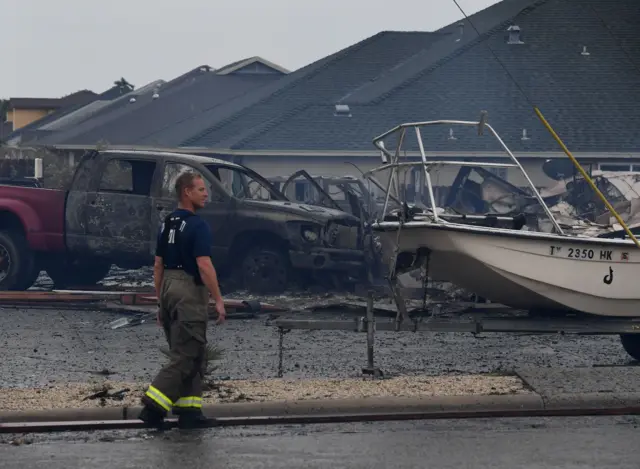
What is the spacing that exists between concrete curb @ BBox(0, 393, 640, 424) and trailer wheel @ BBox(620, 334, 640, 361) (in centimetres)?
264

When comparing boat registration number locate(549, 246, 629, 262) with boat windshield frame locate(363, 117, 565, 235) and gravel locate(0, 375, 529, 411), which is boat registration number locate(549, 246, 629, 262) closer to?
boat windshield frame locate(363, 117, 565, 235)

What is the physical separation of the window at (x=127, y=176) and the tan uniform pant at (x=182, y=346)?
9453mm

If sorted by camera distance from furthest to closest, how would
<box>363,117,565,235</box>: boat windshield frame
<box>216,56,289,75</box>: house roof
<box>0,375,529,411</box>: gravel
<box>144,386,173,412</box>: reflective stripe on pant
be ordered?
<box>216,56,289,75</box>: house roof, <box>363,117,565,235</box>: boat windshield frame, <box>0,375,529,411</box>: gravel, <box>144,386,173,412</box>: reflective stripe on pant

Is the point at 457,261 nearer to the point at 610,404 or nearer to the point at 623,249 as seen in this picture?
the point at 623,249

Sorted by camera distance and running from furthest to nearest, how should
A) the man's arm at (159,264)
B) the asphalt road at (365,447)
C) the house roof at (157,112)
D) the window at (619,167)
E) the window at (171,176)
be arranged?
the house roof at (157,112), the window at (619,167), the window at (171,176), the man's arm at (159,264), the asphalt road at (365,447)

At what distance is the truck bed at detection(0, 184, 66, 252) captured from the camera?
18.2 metres

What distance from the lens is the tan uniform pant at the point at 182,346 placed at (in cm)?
852

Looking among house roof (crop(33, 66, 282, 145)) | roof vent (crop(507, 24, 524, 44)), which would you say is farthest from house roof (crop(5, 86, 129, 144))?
roof vent (crop(507, 24, 524, 44))

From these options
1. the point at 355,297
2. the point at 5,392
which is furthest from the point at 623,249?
the point at 355,297

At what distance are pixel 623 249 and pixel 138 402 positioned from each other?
4545 millimetres

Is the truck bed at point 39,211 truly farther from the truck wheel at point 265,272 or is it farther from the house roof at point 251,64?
the house roof at point 251,64

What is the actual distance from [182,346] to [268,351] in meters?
4.72

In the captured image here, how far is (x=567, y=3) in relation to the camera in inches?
1657

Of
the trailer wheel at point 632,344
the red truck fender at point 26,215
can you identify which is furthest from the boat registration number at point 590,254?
the red truck fender at point 26,215
